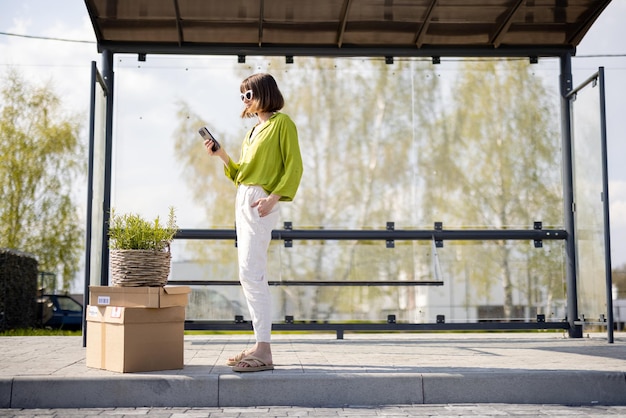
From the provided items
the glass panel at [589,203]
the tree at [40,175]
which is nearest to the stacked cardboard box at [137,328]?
the glass panel at [589,203]

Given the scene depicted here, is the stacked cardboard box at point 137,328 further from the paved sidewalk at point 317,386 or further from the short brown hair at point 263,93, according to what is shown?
the short brown hair at point 263,93

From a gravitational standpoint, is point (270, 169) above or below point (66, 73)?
below

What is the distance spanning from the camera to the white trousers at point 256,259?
551 cm

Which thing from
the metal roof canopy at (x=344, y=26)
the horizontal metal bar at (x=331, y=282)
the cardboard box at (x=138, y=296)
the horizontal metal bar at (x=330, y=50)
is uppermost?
the metal roof canopy at (x=344, y=26)

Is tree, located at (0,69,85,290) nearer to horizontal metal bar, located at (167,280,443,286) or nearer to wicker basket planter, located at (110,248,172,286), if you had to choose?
horizontal metal bar, located at (167,280,443,286)

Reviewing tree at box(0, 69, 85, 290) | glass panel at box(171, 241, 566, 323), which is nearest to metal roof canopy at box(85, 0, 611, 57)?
glass panel at box(171, 241, 566, 323)

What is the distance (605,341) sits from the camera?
8.20 m

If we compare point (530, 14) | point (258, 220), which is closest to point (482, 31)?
point (530, 14)

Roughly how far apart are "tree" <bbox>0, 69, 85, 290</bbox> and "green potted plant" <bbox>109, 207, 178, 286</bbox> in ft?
54.6

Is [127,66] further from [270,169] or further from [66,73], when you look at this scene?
[66,73]

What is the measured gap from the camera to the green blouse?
5520mm

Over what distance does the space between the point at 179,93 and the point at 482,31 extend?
3411 mm

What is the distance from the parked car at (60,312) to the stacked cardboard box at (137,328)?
508 inches

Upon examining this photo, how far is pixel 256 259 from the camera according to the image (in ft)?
18.1
